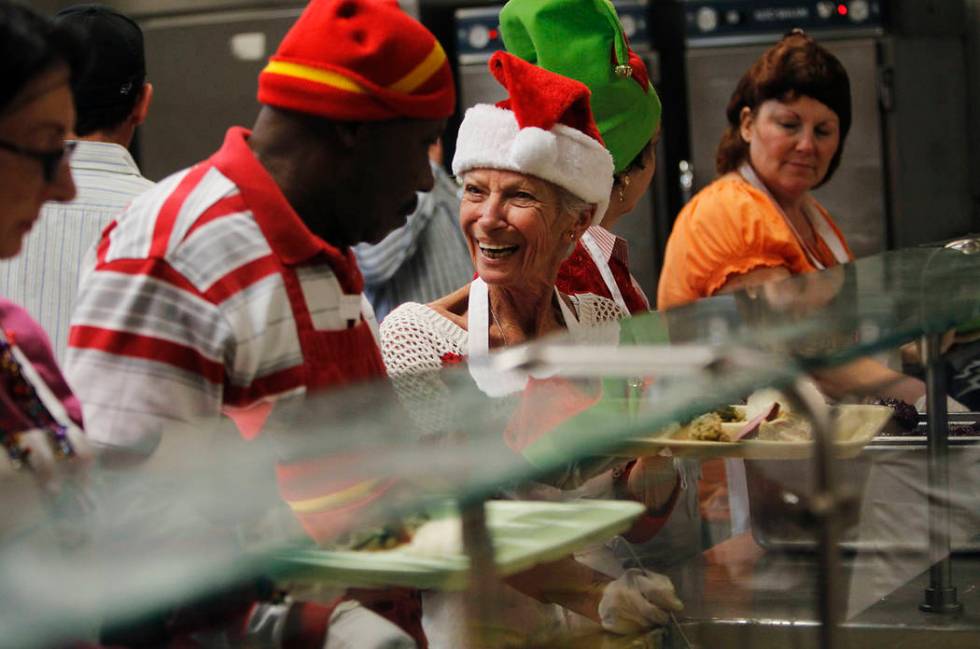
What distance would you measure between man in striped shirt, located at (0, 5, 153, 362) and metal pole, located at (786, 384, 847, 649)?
1.45 m

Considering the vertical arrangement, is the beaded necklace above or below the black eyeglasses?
below

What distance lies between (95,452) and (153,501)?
35 cm

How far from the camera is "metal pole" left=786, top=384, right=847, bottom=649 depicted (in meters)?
1.37

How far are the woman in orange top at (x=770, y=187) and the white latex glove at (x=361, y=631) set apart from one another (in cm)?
200

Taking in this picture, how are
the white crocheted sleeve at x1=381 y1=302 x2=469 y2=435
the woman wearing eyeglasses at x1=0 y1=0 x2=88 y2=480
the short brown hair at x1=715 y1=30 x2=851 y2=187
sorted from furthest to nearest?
the short brown hair at x1=715 y1=30 x2=851 y2=187 < the white crocheted sleeve at x1=381 y1=302 x2=469 y2=435 < the woman wearing eyeglasses at x1=0 y1=0 x2=88 y2=480

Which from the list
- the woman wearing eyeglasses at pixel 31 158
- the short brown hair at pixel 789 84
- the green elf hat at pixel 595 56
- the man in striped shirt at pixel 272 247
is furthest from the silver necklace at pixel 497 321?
the short brown hair at pixel 789 84

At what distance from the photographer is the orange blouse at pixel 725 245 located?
10.0ft

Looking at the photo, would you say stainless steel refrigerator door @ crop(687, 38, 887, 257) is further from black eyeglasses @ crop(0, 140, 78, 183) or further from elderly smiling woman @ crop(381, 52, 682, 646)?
black eyeglasses @ crop(0, 140, 78, 183)

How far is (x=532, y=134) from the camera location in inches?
89.4

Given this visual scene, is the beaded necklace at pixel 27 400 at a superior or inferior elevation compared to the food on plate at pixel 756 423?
superior

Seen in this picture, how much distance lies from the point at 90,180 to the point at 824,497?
5.44 ft

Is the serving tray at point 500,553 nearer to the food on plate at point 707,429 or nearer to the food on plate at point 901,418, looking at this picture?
the food on plate at point 707,429

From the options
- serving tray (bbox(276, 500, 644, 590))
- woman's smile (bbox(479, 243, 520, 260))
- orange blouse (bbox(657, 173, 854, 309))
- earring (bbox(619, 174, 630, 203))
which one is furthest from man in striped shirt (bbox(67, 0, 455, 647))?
orange blouse (bbox(657, 173, 854, 309))

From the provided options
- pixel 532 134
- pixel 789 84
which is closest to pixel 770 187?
pixel 789 84
